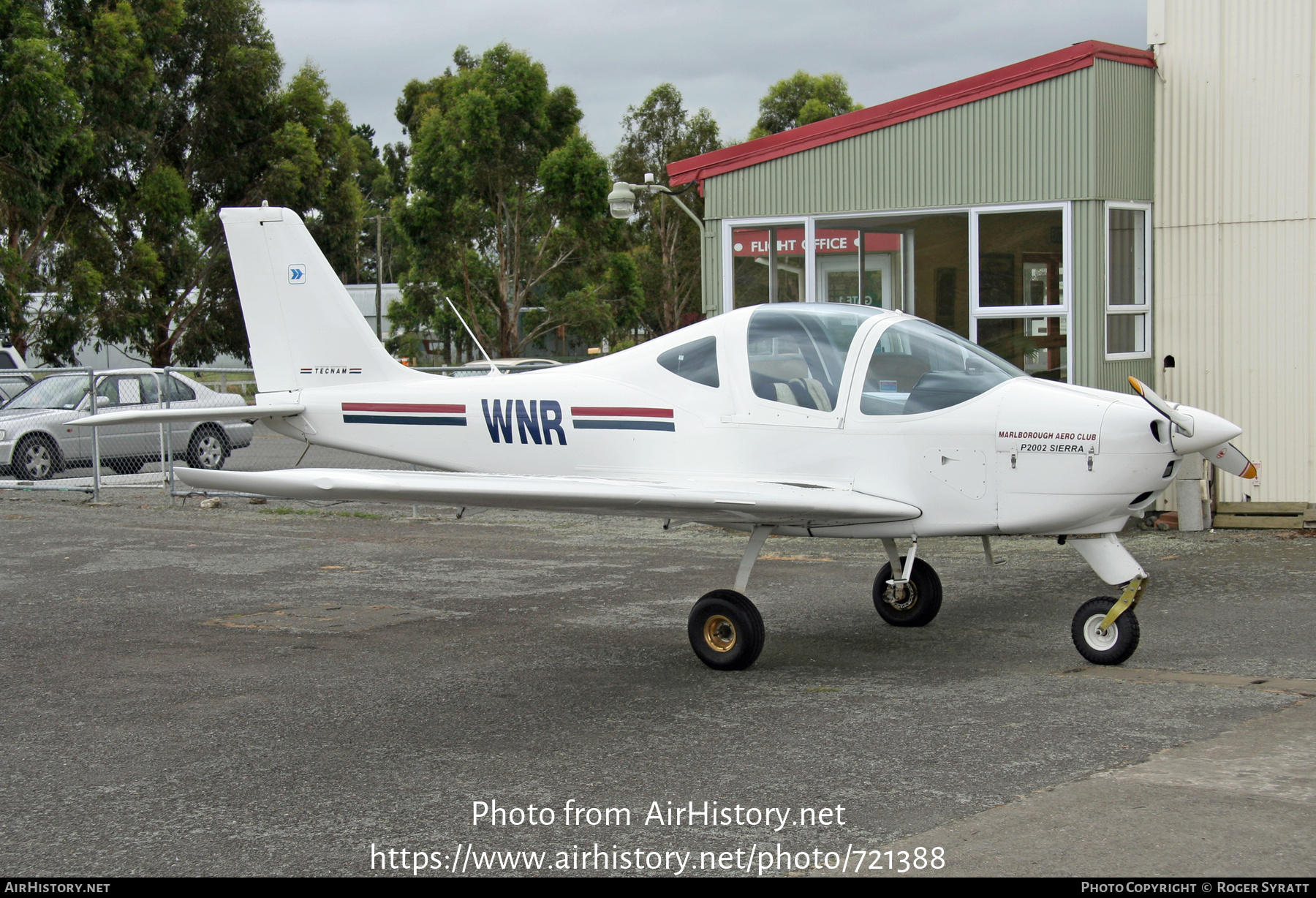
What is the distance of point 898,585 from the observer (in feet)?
25.7

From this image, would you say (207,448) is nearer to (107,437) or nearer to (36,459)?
A: (107,437)

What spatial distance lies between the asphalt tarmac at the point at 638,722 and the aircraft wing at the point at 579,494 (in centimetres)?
88

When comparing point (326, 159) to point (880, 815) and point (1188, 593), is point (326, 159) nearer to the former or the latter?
point (1188, 593)

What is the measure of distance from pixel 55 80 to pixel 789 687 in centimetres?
2525

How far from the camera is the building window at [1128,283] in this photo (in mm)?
12211

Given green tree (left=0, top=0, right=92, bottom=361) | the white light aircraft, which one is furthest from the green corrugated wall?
green tree (left=0, top=0, right=92, bottom=361)

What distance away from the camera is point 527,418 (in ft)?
26.0

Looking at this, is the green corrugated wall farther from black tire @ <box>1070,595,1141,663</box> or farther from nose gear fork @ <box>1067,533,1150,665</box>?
black tire @ <box>1070,595,1141,663</box>

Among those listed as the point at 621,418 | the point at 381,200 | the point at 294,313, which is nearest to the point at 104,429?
the point at 294,313

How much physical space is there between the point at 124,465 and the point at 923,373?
46.2 ft

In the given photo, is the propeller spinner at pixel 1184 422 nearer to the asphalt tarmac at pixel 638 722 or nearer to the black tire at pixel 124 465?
the asphalt tarmac at pixel 638 722

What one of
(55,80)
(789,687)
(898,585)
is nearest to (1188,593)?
(898,585)

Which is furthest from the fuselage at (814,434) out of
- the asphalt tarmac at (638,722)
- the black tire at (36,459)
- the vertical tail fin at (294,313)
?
the black tire at (36,459)

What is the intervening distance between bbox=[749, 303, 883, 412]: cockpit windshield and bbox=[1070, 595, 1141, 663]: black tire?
175cm
